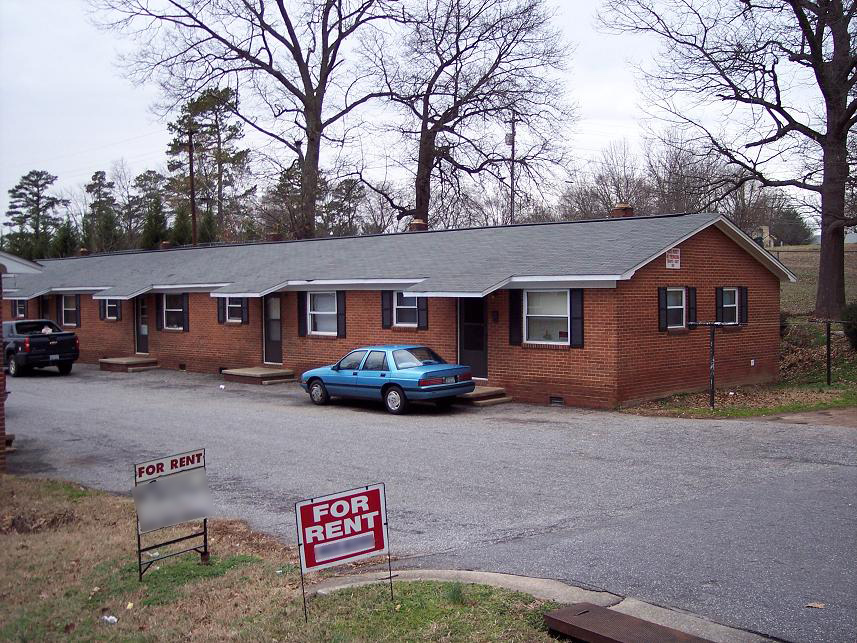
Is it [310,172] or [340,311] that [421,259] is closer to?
[340,311]

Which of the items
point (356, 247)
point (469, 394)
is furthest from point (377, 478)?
point (356, 247)

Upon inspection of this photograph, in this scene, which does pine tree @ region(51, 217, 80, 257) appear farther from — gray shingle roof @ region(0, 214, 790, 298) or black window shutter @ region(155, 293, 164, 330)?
black window shutter @ region(155, 293, 164, 330)

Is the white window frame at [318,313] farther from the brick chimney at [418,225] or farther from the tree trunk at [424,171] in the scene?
the tree trunk at [424,171]

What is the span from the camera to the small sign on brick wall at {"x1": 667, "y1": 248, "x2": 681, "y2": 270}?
19234mm

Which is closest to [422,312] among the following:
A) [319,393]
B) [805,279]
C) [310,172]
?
[319,393]

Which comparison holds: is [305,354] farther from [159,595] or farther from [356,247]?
[159,595]

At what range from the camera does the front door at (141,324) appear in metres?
31.3

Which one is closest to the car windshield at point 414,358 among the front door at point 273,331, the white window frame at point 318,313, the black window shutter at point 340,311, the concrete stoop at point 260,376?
the black window shutter at point 340,311

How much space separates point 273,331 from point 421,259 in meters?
5.97

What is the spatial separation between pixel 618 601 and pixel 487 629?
3.75 ft

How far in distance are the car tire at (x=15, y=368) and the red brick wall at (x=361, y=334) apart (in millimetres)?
9164

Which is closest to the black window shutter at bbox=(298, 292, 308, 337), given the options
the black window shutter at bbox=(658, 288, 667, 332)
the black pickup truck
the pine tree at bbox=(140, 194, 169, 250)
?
the black pickup truck

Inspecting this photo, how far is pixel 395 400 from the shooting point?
18000 mm

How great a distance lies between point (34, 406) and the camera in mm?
20234
